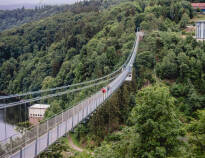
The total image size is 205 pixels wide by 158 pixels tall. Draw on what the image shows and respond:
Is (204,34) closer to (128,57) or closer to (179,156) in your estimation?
(128,57)

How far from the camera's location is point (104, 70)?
30.6 meters

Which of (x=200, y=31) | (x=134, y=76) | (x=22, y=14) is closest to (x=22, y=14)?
(x=22, y=14)

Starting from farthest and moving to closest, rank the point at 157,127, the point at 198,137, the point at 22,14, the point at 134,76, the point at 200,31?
the point at 22,14 < the point at 200,31 < the point at 134,76 < the point at 157,127 < the point at 198,137

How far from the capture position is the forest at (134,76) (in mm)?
11633

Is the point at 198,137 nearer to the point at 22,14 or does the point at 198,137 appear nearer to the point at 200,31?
the point at 200,31

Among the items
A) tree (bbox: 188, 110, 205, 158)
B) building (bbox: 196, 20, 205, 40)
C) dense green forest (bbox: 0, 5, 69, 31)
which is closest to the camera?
tree (bbox: 188, 110, 205, 158)

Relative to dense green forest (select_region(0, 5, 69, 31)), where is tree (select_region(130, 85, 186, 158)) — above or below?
below

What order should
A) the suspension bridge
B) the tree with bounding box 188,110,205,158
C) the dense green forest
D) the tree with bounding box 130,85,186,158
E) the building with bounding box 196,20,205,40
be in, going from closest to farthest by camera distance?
the suspension bridge < the tree with bounding box 188,110,205,158 < the tree with bounding box 130,85,186,158 < the building with bounding box 196,20,205,40 < the dense green forest

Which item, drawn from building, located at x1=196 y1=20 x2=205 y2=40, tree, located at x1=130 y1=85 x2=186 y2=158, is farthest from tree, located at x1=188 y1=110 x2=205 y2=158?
building, located at x1=196 y1=20 x2=205 y2=40

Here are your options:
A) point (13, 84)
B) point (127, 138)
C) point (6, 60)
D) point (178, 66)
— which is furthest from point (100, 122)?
point (6, 60)

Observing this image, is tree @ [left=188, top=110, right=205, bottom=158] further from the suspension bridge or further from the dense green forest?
the dense green forest

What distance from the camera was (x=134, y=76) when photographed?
26031 millimetres

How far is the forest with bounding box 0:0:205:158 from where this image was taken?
38.2 ft

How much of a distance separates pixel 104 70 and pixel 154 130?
19572 millimetres
